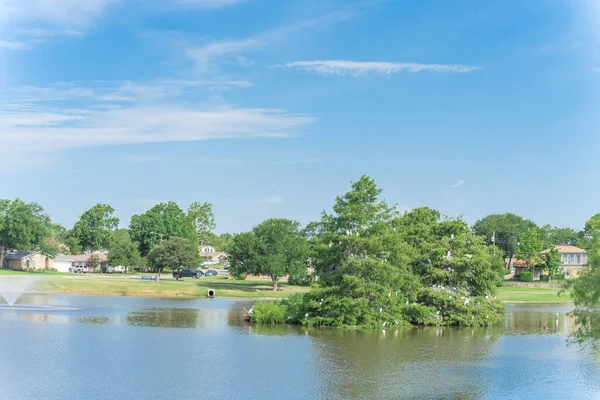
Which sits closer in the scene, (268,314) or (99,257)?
(268,314)

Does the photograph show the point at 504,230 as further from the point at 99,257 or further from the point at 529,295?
the point at 99,257

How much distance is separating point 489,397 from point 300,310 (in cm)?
2941

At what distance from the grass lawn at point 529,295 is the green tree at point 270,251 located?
1234 inches

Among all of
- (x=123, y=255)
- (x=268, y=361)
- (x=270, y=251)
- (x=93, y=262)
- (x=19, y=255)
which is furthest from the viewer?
(x=93, y=262)

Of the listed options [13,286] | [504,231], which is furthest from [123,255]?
[504,231]

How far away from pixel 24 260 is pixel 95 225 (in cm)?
3999

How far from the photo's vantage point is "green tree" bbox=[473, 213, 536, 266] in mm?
175250

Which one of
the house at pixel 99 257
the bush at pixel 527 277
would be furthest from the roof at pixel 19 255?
the bush at pixel 527 277

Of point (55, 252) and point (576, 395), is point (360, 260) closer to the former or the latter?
point (576, 395)

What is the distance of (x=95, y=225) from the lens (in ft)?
586

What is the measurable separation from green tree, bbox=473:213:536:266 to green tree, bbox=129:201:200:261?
7647 cm

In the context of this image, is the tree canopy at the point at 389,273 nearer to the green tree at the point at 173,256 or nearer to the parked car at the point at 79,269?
the green tree at the point at 173,256

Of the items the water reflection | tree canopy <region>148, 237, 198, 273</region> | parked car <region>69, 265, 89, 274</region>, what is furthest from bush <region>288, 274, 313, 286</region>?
parked car <region>69, 265, 89, 274</region>

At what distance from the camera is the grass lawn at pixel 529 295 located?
103 m
